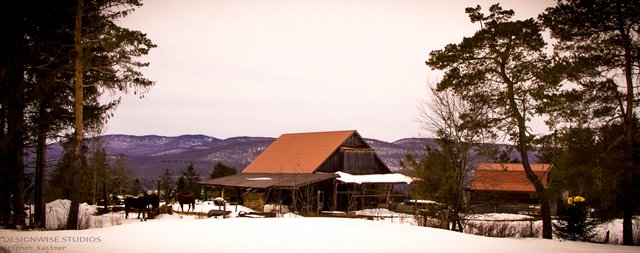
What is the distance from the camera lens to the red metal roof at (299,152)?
39.0 metres

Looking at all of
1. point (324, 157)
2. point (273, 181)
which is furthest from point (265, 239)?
point (324, 157)

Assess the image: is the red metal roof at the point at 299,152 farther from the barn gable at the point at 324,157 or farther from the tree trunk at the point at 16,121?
the tree trunk at the point at 16,121

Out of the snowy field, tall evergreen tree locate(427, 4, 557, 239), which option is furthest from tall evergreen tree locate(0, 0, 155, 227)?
tall evergreen tree locate(427, 4, 557, 239)

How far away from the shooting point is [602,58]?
57.2ft

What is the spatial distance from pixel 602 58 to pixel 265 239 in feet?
46.0

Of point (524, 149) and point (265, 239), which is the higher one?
point (524, 149)

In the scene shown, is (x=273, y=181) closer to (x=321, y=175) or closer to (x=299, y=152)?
(x=321, y=175)

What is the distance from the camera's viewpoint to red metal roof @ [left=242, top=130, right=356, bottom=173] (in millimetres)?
39000

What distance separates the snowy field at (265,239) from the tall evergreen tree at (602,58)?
4265mm

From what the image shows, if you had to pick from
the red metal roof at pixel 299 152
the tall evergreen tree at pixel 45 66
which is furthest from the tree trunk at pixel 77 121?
the red metal roof at pixel 299 152

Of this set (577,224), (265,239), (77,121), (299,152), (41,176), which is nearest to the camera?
(265,239)

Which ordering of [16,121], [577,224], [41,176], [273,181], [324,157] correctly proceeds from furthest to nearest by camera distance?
1. [324,157]
2. [273,181]
3. [577,224]
4. [41,176]
5. [16,121]

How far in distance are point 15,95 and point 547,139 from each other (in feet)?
62.4

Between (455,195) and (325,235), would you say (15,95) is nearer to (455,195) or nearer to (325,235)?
(325,235)
